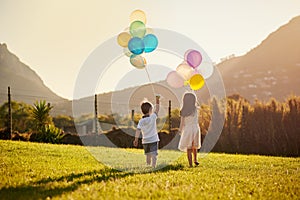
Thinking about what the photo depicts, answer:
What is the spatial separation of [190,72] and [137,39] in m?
1.46

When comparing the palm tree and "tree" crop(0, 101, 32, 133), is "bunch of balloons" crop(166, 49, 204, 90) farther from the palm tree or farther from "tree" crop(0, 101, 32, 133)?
"tree" crop(0, 101, 32, 133)

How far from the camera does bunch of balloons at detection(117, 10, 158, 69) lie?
26.3 ft

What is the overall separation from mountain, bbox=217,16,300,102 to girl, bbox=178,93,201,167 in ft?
180

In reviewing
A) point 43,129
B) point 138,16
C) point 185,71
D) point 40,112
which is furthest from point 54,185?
point 40,112

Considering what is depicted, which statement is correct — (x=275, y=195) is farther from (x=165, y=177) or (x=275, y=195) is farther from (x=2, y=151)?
(x=2, y=151)

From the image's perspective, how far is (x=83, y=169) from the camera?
668cm

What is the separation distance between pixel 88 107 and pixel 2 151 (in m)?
12.0

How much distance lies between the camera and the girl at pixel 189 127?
7.79 m

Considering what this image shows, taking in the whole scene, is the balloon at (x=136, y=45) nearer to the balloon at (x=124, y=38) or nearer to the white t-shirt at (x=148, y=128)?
the balloon at (x=124, y=38)

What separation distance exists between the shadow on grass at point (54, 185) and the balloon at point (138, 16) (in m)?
3.63

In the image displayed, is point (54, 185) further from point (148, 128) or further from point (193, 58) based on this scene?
point (193, 58)

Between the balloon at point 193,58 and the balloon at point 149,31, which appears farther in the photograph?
the balloon at point 193,58

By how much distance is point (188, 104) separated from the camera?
786cm

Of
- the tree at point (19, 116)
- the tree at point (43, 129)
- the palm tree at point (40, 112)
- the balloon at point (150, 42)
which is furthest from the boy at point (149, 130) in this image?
the tree at point (19, 116)
